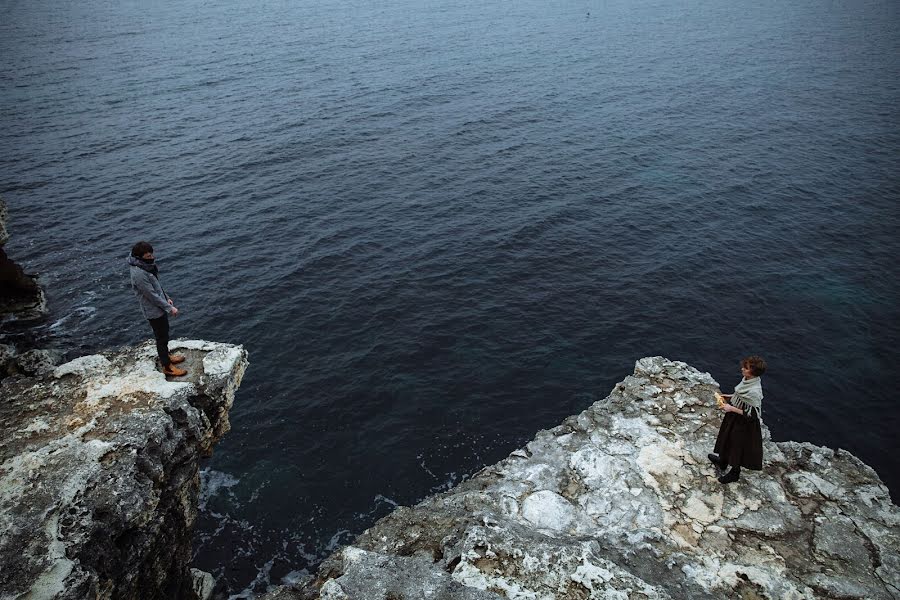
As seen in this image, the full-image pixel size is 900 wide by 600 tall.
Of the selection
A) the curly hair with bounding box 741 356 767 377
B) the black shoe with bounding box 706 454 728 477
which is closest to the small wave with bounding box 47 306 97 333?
the black shoe with bounding box 706 454 728 477

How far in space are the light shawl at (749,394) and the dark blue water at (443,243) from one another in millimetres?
12562

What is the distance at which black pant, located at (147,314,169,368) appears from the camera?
14.6 metres

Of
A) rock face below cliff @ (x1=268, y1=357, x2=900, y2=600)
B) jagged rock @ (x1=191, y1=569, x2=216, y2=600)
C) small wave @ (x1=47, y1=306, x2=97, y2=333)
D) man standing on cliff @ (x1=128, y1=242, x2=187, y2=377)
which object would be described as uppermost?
man standing on cliff @ (x1=128, y1=242, x2=187, y2=377)

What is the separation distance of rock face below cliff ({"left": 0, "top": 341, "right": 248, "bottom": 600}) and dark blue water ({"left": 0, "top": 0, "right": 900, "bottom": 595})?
680 centimetres

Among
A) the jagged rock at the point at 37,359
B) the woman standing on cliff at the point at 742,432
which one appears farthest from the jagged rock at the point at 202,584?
the woman standing on cliff at the point at 742,432

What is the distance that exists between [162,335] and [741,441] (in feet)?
53.4

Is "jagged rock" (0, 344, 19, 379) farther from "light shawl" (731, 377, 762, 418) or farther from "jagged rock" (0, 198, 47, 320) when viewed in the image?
"light shawl" (731, 377, 762, 418)

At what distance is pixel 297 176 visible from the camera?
45.9 m

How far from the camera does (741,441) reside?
43.0 feet

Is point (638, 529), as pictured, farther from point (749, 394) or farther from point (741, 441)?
point (749, 394)

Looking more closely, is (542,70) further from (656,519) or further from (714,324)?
(656,519)

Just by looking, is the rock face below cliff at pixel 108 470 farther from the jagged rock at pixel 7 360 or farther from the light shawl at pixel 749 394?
the light shawl at pixel 749 394

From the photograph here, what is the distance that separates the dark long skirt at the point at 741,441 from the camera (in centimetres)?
1293

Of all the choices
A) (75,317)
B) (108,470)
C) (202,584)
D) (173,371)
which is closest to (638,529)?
(108,470)
